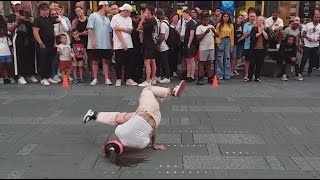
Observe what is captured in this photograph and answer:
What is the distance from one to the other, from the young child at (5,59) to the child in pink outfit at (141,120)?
536 cm

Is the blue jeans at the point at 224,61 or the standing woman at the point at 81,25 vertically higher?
the standing woman at the point at 81,25

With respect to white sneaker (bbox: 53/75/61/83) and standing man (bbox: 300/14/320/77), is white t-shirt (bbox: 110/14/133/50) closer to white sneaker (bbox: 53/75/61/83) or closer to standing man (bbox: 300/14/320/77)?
white sneaker (bbox: 53/75/61/83)

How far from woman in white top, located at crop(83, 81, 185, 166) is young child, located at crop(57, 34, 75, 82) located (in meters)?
4.78

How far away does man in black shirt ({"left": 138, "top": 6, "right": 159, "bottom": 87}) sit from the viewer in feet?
30.7

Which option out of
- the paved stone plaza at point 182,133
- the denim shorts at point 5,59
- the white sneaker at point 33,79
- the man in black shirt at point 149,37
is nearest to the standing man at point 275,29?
the paved stone plaza at point 182,133

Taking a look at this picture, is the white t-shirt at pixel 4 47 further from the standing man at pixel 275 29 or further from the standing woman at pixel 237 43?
the standing man at pixel 275 29

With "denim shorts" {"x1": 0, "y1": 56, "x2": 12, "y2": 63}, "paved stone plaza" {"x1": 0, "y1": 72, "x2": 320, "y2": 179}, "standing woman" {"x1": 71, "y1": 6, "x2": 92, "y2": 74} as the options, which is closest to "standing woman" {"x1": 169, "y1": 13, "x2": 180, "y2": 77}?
"paved stone plaza" {"x1": 0, "y1": 72, "x2": 320, "y2": 179}

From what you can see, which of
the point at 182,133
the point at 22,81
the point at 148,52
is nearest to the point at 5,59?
the point at 22,81

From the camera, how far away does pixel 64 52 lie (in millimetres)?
9734

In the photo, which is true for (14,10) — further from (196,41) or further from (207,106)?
(207,106)

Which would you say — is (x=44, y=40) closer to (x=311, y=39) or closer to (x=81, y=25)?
(x=81, y=25)

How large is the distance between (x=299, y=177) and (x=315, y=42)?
7746 millimetres

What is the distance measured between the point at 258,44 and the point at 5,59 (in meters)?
6.27

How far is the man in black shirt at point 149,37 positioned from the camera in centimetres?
935
